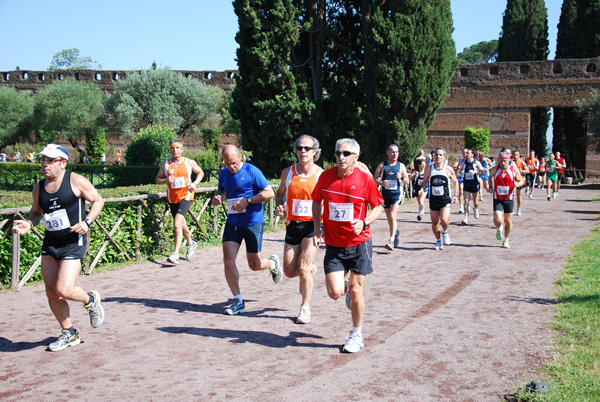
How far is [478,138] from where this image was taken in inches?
1430

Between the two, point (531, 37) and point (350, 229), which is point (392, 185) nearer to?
point (350, 229)

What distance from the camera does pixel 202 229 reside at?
12281mm

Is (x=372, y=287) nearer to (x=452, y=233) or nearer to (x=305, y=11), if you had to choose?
(x=452, y=233)

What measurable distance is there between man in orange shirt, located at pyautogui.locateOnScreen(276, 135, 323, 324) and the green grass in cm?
258

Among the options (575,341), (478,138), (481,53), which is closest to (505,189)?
(575,341)

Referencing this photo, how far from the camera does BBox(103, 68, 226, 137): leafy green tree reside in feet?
132

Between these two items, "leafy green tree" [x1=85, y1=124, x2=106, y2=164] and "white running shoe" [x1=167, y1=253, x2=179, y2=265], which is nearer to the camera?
"white running shoe" [x1=167, y1=253, x2=179, y2=265]

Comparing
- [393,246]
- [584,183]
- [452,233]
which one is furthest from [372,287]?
[584,183]

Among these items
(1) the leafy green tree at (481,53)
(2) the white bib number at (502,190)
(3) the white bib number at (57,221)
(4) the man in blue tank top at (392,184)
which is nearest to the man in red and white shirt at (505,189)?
(2) the white bib number at (502,190)

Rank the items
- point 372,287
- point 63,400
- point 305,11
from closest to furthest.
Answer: point 63,400, point 372,287, point 305,11

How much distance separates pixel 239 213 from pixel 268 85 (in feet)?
47.7

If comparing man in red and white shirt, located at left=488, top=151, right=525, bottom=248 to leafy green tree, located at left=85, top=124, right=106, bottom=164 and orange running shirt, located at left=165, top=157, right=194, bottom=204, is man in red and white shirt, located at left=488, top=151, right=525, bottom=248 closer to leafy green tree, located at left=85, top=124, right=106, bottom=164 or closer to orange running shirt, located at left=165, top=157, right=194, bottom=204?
orange running shirt, located at left=165, top=157, right=194, bottom=204

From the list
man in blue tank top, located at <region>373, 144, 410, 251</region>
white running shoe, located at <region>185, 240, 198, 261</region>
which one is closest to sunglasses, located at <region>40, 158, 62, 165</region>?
white running shoe, located at <region>185, 240, 198, 261</region>

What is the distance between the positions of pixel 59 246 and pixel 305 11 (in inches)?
697
